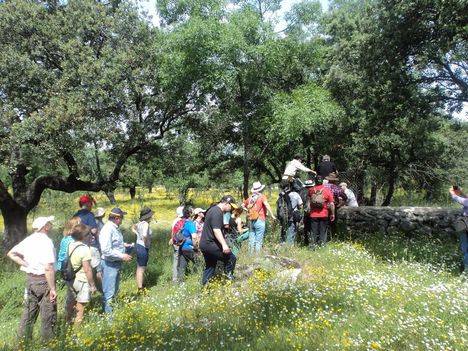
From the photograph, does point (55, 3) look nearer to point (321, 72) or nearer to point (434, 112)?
point (321, 72)

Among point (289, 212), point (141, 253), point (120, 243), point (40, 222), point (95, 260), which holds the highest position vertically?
point (40, 222)

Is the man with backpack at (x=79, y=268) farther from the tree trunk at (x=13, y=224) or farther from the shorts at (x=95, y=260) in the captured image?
the tree trunk at (x=13, y=224)

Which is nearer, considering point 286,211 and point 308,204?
point 308,204

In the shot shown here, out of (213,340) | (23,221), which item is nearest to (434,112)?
(213,340)

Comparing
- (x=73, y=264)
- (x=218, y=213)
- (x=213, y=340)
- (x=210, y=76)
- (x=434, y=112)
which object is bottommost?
(x=213, y=340)

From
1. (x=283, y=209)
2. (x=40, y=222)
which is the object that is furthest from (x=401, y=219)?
(x=40, y=222)

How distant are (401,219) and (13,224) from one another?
12.9m

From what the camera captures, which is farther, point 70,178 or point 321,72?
point 321,72

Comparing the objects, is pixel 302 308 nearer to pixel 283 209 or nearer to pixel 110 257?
pixel 110 257

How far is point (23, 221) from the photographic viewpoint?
1380 cm

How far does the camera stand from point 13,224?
13625 mm

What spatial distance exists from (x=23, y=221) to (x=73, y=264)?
31.9 ft

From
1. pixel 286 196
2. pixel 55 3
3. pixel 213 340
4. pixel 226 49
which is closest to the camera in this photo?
pixel 213 340

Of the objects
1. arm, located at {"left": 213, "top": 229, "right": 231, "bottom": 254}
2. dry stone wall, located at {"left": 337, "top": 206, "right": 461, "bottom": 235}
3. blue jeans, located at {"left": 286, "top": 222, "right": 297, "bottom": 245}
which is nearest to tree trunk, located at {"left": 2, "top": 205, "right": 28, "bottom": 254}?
blue jeans, located at {"left": 286, "top": 222, "right": 297, "bottom": 245}
